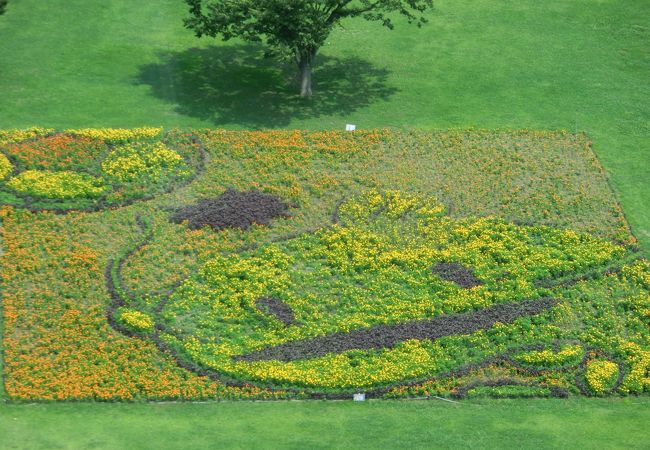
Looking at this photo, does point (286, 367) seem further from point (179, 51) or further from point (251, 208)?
point (179, 51)

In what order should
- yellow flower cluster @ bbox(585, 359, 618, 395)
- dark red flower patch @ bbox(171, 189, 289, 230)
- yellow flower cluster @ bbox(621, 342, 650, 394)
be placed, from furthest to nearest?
dark red flower patch @ bbox(171, 189, 289, 230)
yellow flower cluster @ bbox(621, 342, 650, 394)
yellow flower cluster @ bbox(585, 359, 618, 395)

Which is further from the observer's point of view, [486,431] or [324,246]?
[324,246]

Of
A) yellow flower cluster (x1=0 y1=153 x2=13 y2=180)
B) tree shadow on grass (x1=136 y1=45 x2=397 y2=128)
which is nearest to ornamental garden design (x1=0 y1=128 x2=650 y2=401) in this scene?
yellow flower cluster (x1=0 y1=153 x2=13 y2=180)

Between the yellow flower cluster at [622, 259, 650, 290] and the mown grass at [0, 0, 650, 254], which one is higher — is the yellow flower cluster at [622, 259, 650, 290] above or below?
below

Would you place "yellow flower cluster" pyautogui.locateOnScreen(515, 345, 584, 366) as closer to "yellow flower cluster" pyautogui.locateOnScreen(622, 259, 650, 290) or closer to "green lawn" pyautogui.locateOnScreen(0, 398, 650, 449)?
"green lawn" pyautogui.locateOnScreen(0, 398, 650, 449)

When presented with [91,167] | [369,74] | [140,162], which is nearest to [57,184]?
[91,167]

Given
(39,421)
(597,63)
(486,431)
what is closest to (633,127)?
(597,63)
